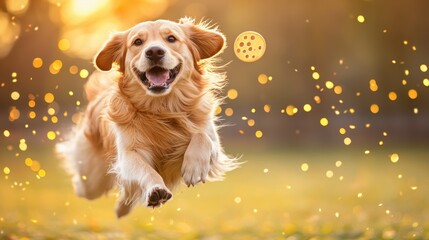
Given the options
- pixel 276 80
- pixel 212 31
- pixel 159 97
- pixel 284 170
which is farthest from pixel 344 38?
pixel 159 97

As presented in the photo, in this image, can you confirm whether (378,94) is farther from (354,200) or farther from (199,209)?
(199,209)

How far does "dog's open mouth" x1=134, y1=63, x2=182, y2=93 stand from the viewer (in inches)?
99.0

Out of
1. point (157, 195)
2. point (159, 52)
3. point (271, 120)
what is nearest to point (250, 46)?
point (271, 120)

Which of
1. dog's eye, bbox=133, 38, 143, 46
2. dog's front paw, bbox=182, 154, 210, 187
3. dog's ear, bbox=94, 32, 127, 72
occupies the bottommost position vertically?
dog's front paw, bbox=182, 154, 210, 187

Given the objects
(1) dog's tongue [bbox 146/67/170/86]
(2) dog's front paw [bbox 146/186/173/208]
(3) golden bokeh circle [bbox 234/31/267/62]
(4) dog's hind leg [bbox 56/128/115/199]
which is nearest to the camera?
(2) dog's front paw [bbox 146/186/173/208]

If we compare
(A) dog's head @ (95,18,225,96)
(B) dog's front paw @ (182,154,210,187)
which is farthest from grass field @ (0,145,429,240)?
(A) dog's head @ (95,18,225,96)

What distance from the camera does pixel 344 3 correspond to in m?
3.32

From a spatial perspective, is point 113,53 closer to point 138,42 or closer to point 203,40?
point 138,42

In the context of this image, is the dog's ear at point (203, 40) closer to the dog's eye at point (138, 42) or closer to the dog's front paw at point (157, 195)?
the dog's eye at point (138, 42)

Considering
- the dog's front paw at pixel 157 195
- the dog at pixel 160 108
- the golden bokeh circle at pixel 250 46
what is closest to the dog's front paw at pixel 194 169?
the dog at pixel 160 108

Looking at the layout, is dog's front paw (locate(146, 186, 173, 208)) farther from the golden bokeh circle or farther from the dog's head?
the golden bokeh circle

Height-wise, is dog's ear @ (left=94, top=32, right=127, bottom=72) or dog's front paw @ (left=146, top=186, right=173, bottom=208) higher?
dog's ear @ (left=94, top=32, right=127, bottom=72)

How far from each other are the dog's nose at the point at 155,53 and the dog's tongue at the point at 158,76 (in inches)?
2.5

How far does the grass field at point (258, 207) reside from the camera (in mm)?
3186
